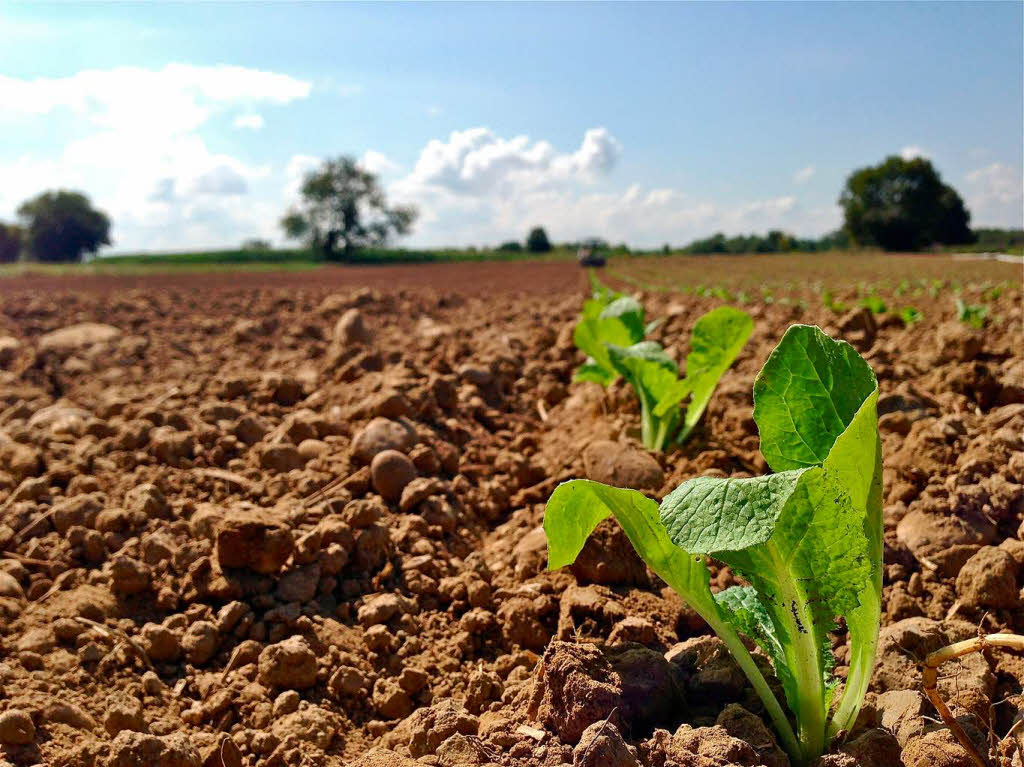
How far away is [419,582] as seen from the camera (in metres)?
2.40

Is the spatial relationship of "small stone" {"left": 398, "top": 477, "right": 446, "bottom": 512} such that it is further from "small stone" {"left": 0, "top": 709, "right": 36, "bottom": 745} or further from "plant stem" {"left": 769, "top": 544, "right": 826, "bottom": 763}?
"plant stem" {"left": 769, "top": 544, "right": 826, "bottom": 763}

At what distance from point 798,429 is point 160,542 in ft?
6.72

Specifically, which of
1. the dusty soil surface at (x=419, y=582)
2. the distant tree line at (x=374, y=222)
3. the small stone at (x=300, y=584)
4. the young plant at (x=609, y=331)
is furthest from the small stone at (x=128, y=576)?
the distant tree line at (x=374, y=222)

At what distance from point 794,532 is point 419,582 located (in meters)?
1.35

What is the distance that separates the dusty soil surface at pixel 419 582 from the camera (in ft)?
5.19

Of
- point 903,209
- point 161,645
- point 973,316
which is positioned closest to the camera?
point 161,645

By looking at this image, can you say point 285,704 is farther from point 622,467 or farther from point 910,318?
point 910,318

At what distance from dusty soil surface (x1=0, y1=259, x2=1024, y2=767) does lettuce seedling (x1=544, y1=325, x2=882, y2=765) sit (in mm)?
112

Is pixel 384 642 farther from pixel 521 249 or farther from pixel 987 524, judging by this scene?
pixel 521 249

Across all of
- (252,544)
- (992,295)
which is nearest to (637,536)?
(252,544)

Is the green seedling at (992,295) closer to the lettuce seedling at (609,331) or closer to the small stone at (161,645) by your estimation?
the lettuce seedling at (609,331)

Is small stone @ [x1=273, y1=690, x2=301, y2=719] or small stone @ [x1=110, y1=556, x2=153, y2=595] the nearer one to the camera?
small stone @ [x1=273, y1=690, x2=301, y2=719]

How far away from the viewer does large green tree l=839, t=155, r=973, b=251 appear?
180 feet

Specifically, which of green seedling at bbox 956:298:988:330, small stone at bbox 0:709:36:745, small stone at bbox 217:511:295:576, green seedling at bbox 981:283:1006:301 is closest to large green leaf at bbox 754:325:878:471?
small stone at bbox 217:511:295:576
